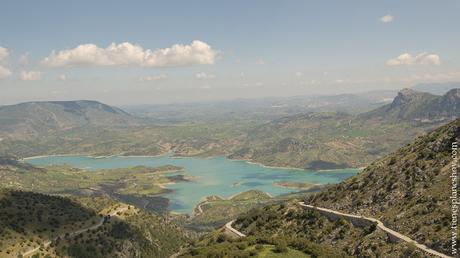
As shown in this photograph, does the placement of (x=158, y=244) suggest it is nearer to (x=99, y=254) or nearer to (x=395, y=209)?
(x=99, y=254)

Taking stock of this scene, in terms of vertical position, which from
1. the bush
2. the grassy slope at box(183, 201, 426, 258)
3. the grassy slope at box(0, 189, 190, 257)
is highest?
the bush

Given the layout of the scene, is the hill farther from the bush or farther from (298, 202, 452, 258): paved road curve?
the bush

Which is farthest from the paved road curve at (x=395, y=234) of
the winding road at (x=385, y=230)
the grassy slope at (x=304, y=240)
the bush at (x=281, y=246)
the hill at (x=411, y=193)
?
the bush at (x=281, y=246)

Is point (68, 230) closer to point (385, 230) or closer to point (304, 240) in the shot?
point (304, 240)

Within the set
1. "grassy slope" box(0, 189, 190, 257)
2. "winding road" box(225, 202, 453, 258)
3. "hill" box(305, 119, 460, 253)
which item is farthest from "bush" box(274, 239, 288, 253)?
"grassy slope" box(0, 189, 190, 257)

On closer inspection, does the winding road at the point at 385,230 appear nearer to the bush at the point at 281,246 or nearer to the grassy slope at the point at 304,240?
the grassy slope at the point at 304,240

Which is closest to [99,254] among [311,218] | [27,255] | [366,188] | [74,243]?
[74,243]

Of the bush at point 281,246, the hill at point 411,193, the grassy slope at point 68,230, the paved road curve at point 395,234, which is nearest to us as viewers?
the paved road curve at point 395,234

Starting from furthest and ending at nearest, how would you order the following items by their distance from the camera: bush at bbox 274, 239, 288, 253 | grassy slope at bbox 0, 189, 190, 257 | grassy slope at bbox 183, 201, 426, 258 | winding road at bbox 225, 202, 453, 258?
grassy slope at bbox 0, 189, 190, 257
bush at bbox 274, 239, 288, 253
grassy slope at bbox 183, 201, 426, 258
winding road at bbox 225, 202, 453, 258
